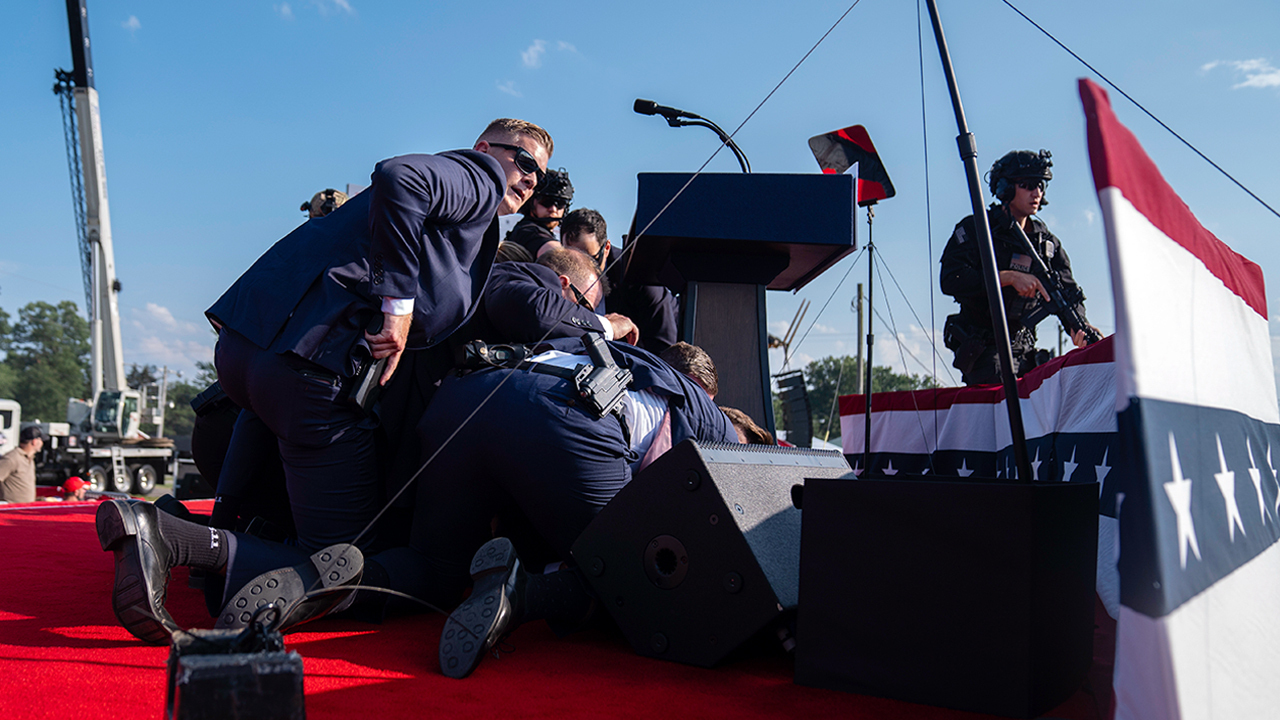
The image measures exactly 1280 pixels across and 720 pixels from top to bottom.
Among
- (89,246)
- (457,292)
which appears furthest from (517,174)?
(89,246)

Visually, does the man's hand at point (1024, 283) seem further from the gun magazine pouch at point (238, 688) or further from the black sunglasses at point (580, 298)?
the gun magazine pouch at point (238, 688)

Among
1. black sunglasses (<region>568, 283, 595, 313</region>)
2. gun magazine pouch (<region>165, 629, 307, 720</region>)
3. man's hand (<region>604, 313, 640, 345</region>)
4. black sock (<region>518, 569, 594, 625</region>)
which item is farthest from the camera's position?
man's hand (<region>604, 313, 640, 345</region>)

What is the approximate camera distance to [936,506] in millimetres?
1419

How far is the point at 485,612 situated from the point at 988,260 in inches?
48.9

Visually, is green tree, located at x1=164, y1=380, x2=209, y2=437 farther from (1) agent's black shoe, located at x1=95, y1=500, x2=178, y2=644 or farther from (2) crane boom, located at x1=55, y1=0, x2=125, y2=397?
(1) agent's black shoe, located at x1=95, y1=500, x2=178, y2=644

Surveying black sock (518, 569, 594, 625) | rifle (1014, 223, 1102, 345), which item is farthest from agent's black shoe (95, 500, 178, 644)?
rifle (1014, 223, 1102, 345)

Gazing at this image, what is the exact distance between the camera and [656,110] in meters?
4.43

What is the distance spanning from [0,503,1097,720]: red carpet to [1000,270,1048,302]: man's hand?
2.29m

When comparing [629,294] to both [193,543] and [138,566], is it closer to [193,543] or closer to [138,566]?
[193,543]

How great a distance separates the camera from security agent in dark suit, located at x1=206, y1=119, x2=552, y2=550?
190 cm

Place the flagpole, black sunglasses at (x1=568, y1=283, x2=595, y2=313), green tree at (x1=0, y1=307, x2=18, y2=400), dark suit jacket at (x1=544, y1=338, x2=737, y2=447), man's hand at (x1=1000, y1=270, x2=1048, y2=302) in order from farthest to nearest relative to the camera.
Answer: green tree at (x1=0, y1=307, x2=18, y2=400) < man's hand at (x1=1000, y1=270, x2=1048, y2=302) < black sunglasses at (x1=568, y1=283, x2=595, y2=313) < dark suit jacket at (x1=544, y1=338, x2=737, y2=447) < the flagpole

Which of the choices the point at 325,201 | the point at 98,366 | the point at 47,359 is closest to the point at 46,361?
the point at 47,359

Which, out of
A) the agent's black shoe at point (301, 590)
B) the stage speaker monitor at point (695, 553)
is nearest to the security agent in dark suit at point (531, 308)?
the stage speaker monitor at point (695, 553)

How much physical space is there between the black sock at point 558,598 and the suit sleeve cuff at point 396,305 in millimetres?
714
